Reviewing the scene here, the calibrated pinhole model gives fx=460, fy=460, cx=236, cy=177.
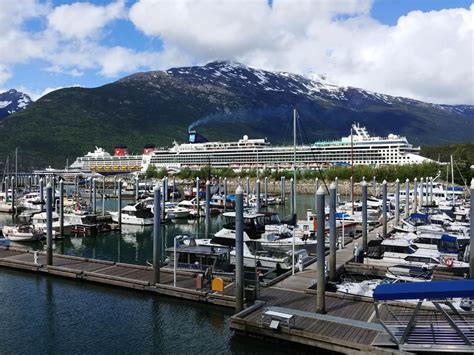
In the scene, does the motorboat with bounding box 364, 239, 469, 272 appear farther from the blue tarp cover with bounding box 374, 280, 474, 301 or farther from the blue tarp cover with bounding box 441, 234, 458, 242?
the blue tarp cover with bounding box 374, 280, 474, 301

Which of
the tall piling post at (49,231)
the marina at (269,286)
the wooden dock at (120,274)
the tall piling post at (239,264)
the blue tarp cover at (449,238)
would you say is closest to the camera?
the marina at (269,286)

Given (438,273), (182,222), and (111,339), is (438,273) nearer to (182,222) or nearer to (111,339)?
(111,339)

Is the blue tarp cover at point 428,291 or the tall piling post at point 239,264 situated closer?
the blue tarp cover at point 428,291

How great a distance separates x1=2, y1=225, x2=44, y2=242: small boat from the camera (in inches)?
1334

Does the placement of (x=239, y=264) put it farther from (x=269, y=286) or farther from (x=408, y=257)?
(x=408, y=257)

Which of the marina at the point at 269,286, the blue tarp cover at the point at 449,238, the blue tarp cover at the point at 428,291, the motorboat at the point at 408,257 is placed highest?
the blue tarp cover at the point at 428,291

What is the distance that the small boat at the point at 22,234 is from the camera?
33875 mm

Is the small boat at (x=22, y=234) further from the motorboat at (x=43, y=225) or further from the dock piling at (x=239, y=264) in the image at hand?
the dock piling at (x=239, y=264)

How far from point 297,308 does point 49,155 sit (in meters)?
164

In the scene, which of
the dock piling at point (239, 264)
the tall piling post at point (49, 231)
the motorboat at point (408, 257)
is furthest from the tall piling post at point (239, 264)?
the tall piling post at point (49, 231)

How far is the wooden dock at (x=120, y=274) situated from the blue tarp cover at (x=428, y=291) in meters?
6.58

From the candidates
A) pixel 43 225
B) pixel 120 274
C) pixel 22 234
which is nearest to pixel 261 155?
pixel 43 225

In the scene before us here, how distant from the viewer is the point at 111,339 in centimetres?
1580

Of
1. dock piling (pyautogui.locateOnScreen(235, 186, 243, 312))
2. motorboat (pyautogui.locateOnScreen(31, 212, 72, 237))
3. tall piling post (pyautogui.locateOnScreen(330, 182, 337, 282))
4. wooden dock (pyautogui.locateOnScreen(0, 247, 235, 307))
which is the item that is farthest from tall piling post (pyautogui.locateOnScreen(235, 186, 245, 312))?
motorboat (pyautogui.locateOnScreen(31, 212, 72, 237))
